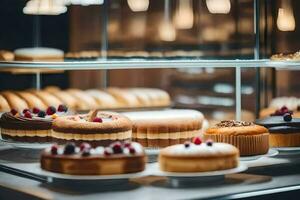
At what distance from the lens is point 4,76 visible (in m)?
5.27

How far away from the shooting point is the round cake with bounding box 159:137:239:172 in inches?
100

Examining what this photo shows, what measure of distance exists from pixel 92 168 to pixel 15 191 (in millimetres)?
302

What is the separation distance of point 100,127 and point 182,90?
3.35 m

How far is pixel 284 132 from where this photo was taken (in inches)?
123

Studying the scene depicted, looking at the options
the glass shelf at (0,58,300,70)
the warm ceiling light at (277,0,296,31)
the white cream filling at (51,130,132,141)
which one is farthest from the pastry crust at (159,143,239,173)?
the warm ceiling light at (277,0,296,31)

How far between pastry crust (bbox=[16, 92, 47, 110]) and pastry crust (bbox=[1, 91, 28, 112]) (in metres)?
0.04

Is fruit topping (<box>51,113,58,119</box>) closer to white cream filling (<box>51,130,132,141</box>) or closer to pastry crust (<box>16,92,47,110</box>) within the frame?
white cream filling (<box>51,130,132,141</box>)

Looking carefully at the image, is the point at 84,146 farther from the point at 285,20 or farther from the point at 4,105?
the point at 285,20

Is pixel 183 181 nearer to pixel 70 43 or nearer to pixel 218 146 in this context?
pixel 218 146

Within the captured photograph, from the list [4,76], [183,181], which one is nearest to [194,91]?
[4,76]

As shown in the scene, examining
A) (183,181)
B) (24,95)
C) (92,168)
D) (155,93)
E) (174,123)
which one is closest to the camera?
(92,168)

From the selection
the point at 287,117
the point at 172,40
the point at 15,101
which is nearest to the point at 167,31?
the point at 172,40

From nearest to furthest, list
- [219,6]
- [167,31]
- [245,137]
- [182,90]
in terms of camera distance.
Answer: [245,137]
[219,6]
[182,90]
[167,31]

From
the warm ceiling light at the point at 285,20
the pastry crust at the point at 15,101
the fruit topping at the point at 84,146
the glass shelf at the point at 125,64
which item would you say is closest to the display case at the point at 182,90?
the glass shelf at the point at 125,64
